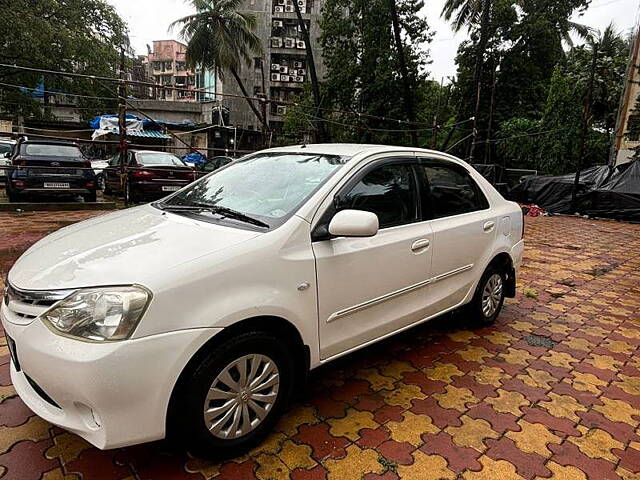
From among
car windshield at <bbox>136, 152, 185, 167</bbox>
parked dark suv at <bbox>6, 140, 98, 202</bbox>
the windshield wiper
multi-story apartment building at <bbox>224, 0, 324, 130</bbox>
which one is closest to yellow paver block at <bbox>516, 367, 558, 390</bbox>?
the windshield wiper

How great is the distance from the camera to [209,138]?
27.1 m

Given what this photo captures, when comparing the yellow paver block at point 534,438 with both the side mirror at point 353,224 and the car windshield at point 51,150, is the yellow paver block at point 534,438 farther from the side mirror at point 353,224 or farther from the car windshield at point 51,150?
the car windshield at point 51,150

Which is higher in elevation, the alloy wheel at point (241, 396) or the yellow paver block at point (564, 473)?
the alloy wheel at point (241, 396)

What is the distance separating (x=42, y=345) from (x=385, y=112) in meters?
19.4

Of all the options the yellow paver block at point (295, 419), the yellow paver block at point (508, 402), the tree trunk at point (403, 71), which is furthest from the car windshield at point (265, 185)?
the tree trunk at point (403, 71)

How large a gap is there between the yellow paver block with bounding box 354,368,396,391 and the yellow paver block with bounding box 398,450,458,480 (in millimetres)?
631

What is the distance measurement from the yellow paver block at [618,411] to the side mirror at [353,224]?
6.04ft

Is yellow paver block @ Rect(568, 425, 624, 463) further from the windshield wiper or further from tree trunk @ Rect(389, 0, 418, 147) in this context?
tree trunk @ Rect(389, 0, 418, 147)

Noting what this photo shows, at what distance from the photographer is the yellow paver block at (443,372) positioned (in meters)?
2.86

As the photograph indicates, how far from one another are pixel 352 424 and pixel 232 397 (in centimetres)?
75

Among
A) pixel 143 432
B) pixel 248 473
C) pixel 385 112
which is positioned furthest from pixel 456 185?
pixel 385 112

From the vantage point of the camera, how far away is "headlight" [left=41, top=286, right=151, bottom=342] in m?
1.60

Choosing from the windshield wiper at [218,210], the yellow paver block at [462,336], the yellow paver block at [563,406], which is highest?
the windshield wiper at [218,210]

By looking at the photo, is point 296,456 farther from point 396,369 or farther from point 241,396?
point 396,369
